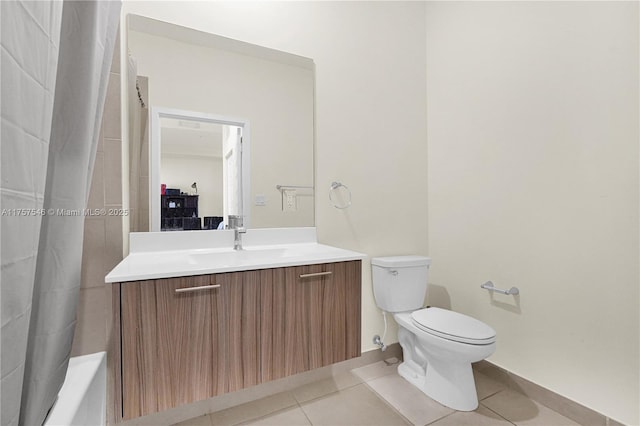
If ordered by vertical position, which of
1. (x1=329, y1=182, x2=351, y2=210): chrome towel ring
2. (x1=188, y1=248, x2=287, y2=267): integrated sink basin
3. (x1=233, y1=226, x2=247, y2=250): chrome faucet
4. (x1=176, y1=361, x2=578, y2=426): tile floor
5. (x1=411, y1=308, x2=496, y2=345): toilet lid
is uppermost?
(x1=329, y1=182, x2=351, y2=210): chrome towel ring

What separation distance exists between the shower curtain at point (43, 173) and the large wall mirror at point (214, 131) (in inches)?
17.2

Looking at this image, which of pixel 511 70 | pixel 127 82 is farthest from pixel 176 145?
pixel 511 70

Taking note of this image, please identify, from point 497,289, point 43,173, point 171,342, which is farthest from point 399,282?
point 43,173

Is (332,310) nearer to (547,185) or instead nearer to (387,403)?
(387,403)

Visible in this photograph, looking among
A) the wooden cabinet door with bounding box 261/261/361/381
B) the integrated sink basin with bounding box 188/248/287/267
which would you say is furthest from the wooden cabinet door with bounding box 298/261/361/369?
the integrated sink basin with bounding box 188/248/287/267

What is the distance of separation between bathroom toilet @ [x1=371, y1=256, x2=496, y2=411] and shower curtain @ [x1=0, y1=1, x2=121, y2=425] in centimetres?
149

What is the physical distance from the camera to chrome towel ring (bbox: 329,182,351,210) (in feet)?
6.01

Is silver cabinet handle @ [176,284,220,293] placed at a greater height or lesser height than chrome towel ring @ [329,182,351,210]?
lesser

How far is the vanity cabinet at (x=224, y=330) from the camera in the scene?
0.99 meters

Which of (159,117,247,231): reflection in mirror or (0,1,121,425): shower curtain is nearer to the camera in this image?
(0,1,121,425): shower curtain

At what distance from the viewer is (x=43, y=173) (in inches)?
22.8

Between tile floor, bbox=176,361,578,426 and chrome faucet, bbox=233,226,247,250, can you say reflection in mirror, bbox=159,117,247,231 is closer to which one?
chrome faucet, bbox=233,226,247,250

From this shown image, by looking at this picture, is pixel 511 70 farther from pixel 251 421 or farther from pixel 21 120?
pixel 251 421

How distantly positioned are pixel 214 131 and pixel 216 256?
0.67 metres
